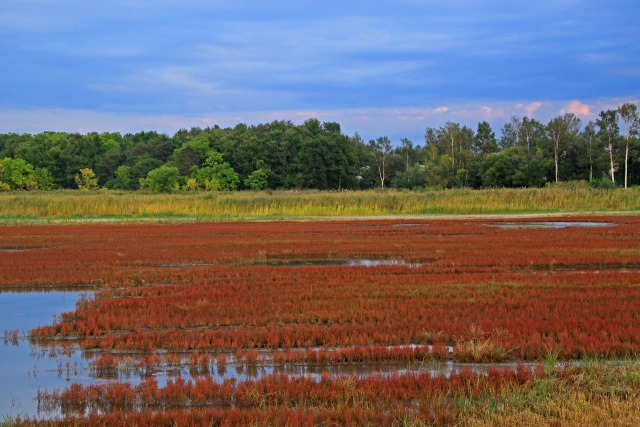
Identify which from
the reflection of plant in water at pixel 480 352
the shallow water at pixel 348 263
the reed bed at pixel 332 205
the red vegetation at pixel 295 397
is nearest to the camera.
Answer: the red vegetation at pixel 295 397

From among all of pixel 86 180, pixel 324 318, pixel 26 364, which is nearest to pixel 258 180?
pixel 86 180

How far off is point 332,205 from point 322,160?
158ft

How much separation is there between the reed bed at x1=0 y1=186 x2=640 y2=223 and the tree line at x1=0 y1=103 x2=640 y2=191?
91.5 ft

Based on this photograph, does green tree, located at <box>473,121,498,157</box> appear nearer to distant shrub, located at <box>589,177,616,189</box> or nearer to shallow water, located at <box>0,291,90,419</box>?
distant shrub, located at <box>589,177,616,189</box>

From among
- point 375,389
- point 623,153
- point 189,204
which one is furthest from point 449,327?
point 623,153

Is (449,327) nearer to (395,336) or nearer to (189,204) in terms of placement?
(395,336)

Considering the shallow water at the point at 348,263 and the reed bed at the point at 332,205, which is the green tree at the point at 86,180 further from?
the shallow water at the point at 348,263

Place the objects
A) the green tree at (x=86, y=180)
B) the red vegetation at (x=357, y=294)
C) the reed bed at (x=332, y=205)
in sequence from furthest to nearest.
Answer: the green tree at (x=86, y=180) < the reed bed at (x=332, y=205) < the red vegetation at (x=357, y=294)

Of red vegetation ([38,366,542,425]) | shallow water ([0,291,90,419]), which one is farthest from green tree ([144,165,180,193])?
red vegetation ([38,366,542,425])

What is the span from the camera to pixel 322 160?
102 metres

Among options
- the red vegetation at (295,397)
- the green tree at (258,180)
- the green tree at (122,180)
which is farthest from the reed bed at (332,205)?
the green tree at (122,180)

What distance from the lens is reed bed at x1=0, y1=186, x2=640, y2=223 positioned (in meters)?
51.9

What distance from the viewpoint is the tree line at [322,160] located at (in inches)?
3472

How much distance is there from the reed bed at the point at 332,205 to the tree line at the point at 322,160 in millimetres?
27888
